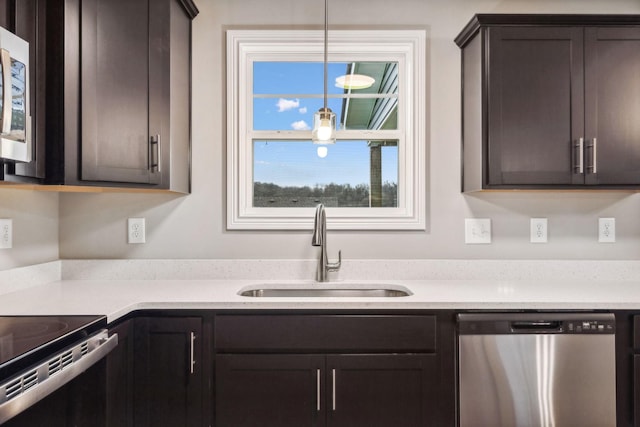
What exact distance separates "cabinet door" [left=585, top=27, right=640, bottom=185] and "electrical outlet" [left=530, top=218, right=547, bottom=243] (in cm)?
36

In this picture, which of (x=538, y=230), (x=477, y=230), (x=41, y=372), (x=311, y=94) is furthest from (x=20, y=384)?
(x=538, y=230)

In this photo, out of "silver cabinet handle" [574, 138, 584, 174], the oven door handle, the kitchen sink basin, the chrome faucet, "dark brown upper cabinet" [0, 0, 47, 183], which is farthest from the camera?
→ the kitchen sink basin

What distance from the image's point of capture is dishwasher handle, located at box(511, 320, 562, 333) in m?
1.64

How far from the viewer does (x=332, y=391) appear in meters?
1.65

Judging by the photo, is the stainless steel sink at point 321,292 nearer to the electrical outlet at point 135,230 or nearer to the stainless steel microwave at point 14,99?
the electrical outlet at point 135,230

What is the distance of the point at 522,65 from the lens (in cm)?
190

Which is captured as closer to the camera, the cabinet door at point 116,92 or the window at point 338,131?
the cabinet door at point 116,92

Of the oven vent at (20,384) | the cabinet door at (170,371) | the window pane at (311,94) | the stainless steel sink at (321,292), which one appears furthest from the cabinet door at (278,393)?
the window pane at (311,94)

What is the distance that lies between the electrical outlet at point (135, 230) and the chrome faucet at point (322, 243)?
93 cm

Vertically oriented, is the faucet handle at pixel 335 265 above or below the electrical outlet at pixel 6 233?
below

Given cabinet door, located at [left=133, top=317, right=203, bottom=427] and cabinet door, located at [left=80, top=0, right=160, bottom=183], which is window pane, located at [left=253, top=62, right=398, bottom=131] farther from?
cabinet door, located at [left=133, top=317, right=203, bottom=427]

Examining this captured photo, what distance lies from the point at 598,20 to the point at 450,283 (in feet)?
4.61

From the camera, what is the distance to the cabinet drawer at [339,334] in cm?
165

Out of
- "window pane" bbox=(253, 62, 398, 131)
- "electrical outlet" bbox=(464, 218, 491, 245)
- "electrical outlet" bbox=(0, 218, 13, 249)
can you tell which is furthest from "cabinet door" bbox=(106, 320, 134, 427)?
"electrical outlet" bbox=(464, 218, 491, 245)
